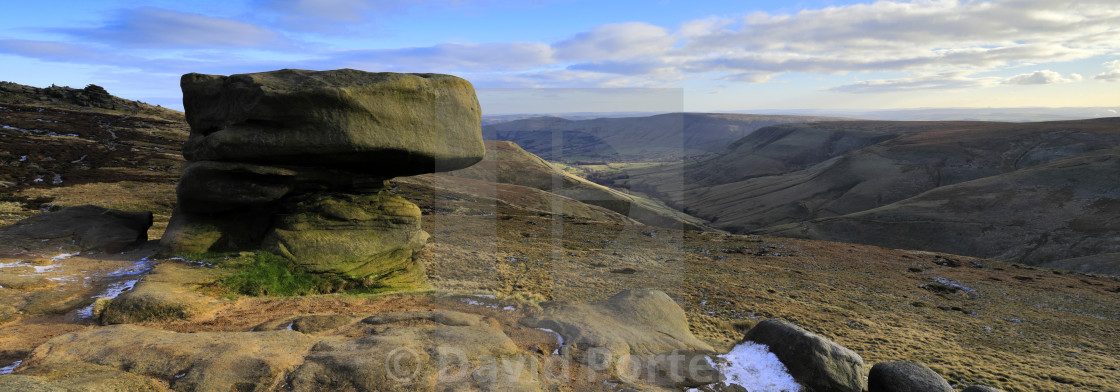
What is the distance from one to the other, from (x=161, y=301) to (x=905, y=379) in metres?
16.4

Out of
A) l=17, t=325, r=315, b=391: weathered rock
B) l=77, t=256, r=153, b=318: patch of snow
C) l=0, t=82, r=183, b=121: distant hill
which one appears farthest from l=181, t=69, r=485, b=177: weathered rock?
l=0, t=82, r=183, b=121: distant hill

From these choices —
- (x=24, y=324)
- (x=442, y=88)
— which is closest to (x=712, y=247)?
(x=442, y=88)

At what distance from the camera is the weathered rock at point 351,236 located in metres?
15.7

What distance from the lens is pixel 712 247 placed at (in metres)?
34.0

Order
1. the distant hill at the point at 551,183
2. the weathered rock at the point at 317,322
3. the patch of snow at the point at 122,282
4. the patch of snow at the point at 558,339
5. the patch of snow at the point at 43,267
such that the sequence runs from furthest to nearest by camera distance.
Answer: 1. the distant hill at the point at 551,183
2. the patch of snow at the point at 43,267
3. the patch of snow at the point at 558,339
4. the patch of snow at the point at 122,282
5. the weathered rock at the point at 317,322

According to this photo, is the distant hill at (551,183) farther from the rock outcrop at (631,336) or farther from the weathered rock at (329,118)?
the rock outcrop at (631,336)

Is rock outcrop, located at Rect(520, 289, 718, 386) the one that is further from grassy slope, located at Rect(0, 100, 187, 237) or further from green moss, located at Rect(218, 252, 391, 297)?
grassy slope, located at Rect(0, 100, 187, 237)

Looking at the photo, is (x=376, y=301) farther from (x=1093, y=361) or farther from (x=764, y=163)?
(x=764, y=163)

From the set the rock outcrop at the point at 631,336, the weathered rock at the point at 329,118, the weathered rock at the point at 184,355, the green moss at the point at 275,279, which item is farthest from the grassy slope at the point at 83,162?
the rock outcrop at the point at 631,336

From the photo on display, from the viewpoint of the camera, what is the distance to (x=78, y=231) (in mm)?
16312

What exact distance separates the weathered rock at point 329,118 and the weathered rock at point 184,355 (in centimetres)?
676

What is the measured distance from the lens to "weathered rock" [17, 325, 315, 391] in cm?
751

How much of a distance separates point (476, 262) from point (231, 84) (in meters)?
12.0

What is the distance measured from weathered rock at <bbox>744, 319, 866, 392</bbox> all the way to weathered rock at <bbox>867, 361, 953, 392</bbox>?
33 cm
